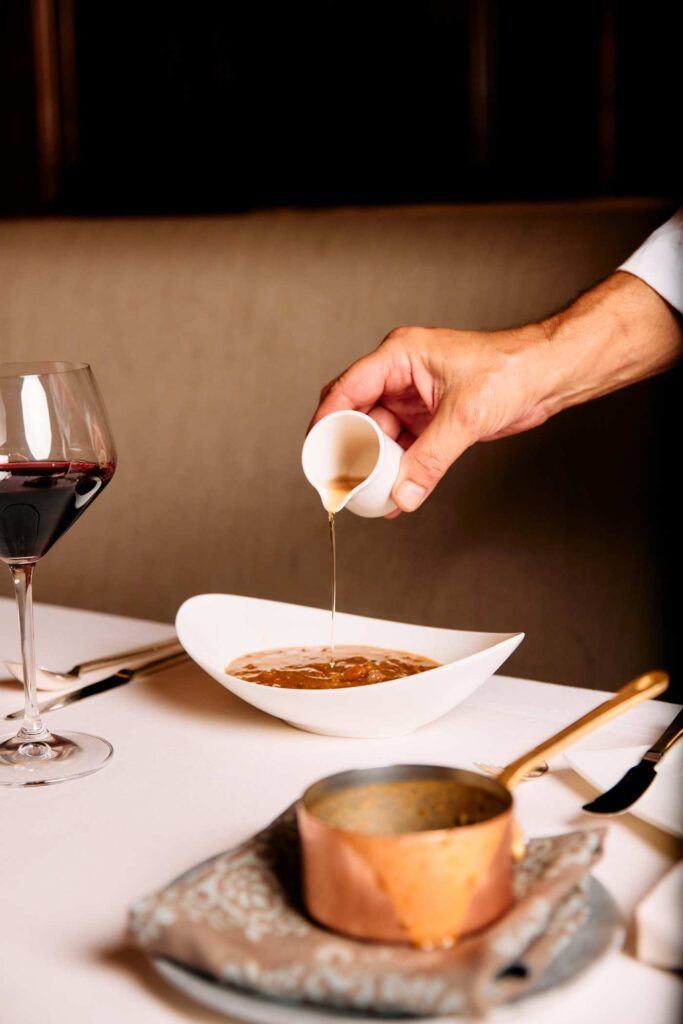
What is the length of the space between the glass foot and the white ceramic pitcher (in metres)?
0.33

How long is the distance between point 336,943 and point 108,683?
0.59 meters

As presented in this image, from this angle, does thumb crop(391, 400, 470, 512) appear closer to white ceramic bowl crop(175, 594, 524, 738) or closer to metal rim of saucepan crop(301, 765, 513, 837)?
white ceramic bowl crop(175, 594, 524, 738)

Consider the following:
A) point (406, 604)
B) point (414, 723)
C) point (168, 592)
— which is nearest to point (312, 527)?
point (406, 604)

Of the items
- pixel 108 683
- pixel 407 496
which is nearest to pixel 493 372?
pixel 407 496

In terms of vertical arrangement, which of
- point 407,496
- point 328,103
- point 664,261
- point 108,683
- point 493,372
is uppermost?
point 328,103

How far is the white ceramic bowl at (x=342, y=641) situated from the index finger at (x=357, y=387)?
297mm

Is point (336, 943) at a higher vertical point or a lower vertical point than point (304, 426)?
lower

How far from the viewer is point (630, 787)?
711mm

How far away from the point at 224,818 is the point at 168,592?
1.27 m

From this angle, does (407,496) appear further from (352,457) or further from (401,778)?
(401,778)

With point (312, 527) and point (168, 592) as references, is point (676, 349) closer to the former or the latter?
point (312, 527)

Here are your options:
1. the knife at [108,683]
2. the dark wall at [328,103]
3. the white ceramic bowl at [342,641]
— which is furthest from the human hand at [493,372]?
the dark wall at [328,103]

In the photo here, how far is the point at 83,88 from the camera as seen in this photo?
11.8ft

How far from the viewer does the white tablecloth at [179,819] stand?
51 centimetres
